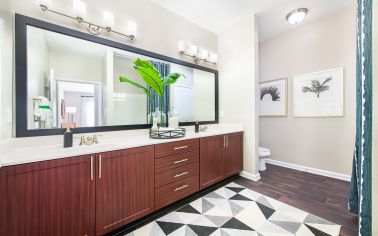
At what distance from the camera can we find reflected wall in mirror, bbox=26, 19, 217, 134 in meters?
1.39

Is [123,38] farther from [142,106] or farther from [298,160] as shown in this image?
[298,160]

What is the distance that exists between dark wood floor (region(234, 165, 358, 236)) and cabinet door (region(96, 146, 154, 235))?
62.9 inches

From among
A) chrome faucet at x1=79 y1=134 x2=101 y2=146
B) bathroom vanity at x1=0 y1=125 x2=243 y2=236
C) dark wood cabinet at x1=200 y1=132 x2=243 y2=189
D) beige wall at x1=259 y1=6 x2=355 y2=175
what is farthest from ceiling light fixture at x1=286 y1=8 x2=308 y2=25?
chrome faucet at x1=79 y1=134 x2=101 y2=146

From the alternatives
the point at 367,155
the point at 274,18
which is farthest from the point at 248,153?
the point at 274,18

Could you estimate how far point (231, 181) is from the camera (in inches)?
99.8

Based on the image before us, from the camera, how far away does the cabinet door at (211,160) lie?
2080mm

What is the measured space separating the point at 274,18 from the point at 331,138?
2.26 m

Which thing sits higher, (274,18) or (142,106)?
(274,18)

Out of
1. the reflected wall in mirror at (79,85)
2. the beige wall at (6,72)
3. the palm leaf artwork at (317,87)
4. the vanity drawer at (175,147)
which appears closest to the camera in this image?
Result: the beige wall at (6,72)

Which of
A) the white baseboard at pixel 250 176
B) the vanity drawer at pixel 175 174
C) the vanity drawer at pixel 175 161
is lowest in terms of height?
the white baseboard at pixel 250 176

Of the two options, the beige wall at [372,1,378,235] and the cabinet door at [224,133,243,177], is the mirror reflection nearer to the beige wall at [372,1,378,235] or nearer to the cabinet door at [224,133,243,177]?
the cabinet door at [224,133,243,177]

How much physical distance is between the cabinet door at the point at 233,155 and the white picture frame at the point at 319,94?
1.37 meters

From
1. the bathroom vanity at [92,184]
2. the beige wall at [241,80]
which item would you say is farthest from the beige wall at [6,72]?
the beige wall at [241,80]

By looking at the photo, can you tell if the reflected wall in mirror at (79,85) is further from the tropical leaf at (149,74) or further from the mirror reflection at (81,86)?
the tropical leaf at (149,74)
